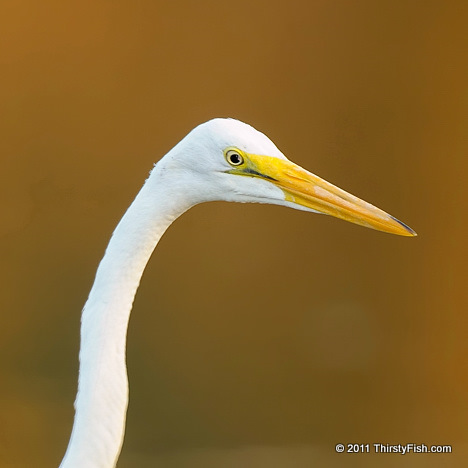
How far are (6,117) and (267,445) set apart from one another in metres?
1.17

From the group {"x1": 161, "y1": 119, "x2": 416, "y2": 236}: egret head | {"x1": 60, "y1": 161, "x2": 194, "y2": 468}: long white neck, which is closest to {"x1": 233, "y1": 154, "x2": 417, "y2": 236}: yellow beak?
{"x1": 161, "y1": 119, "x2": 416, "y2": 236}: egret head

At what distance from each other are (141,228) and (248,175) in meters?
0.15

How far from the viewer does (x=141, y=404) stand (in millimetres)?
1844

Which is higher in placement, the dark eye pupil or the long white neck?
the dark eye pupil

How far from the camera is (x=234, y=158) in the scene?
0.82 m

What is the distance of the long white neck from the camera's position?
2.59ft

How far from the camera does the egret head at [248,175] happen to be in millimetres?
804

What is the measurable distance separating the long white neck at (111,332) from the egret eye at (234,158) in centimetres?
8

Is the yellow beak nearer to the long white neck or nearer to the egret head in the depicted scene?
the egret head

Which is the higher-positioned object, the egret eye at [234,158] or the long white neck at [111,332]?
the egret eye at [234,158]

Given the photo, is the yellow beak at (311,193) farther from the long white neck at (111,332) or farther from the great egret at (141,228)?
the long white neck at (111,332)

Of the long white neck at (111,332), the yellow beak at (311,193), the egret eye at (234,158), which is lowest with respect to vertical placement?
the long white neck at (111,332)

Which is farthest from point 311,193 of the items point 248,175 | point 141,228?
point 141,228

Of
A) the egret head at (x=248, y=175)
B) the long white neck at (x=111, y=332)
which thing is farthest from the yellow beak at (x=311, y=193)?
the long white neck at (x=111, y=332)
